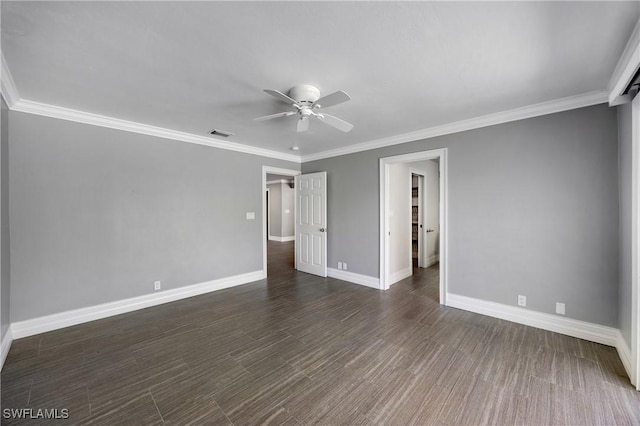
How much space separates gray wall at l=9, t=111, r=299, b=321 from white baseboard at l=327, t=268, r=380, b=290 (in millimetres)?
1863

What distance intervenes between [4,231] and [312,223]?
4159mm

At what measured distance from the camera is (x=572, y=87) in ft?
8.32

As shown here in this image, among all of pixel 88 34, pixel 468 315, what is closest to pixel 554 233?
pixel 468 315

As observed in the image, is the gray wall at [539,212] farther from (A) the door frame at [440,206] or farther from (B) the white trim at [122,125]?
(B) the white trim at [122,125]

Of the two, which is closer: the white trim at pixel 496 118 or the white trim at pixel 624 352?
the white trim at pixel 624 352

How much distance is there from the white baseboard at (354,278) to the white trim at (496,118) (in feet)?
7.68

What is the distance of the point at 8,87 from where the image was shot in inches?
95.0

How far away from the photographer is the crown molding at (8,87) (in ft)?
7.06

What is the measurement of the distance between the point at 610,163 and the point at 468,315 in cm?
225

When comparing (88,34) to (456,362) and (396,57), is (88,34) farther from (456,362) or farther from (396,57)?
(456,362)

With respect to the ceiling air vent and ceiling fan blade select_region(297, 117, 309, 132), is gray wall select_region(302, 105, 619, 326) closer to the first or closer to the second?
ceiling fan blade select_region(297, 117, 309, 132)

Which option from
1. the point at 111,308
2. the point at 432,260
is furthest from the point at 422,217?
the point at 111,308

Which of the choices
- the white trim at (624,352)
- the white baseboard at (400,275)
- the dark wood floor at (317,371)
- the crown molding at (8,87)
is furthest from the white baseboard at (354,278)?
the crown molding at (8,87)

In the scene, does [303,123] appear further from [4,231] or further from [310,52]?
[4,231]
